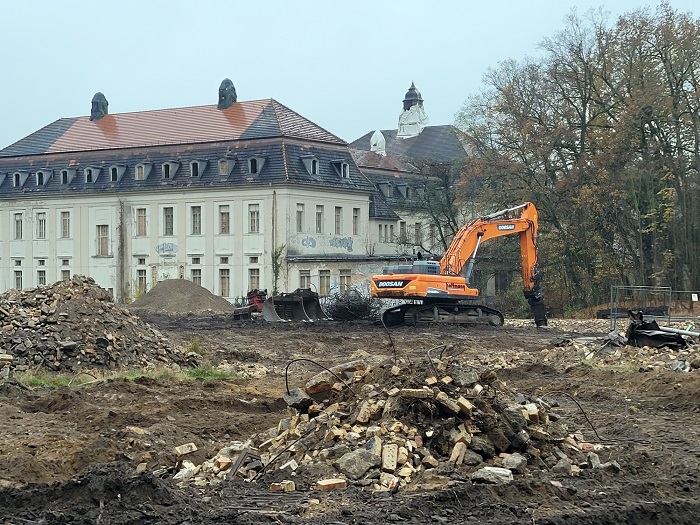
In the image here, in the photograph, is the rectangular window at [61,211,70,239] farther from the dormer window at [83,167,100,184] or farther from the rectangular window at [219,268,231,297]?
the rectangular window at [219,268,231,297]

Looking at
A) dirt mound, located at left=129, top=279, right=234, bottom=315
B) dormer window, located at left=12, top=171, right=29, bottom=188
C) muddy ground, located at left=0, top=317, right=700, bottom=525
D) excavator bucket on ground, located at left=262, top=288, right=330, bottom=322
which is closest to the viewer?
muddy ground, located at left=0, top=317, right=700, bottom=525

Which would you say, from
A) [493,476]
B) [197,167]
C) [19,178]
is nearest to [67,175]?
[19,178]

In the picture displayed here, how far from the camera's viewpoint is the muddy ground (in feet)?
30.2

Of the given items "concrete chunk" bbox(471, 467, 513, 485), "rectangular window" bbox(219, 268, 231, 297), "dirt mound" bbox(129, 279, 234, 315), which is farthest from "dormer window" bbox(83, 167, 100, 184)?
"concrete chunk" bbox(471, 467, 513, 485)

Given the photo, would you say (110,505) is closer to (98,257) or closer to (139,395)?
(139,395)

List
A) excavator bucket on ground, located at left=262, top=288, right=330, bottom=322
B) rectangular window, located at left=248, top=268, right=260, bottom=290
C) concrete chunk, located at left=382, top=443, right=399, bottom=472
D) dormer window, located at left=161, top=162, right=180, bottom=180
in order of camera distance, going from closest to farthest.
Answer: concrete chunk, located at left=382, top=443, right=399, bottom=472 → excavator bucket on ground, located at left=262, top=288, right=330, bottom=322 → rectangular window, located at left=248, top=268, right=260, bottom=290 → dormer window, located at left=161, top=162, right=180, bottom=180

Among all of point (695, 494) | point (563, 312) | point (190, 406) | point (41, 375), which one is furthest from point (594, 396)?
point (563, 312)

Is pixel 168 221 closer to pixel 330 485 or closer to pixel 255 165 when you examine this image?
pixel 255 165

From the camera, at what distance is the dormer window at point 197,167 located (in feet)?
196

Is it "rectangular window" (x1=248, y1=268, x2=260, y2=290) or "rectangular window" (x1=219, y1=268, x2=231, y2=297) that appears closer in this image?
"rectangular window" (x1=248, y1=268, x2=260, y2=290)

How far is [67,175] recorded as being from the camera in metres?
64.2

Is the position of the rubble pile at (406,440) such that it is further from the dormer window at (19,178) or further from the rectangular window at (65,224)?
the dormer window at (19,178)

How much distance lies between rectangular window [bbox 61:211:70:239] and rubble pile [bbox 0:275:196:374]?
41.1m

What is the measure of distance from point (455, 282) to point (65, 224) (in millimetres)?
34709
